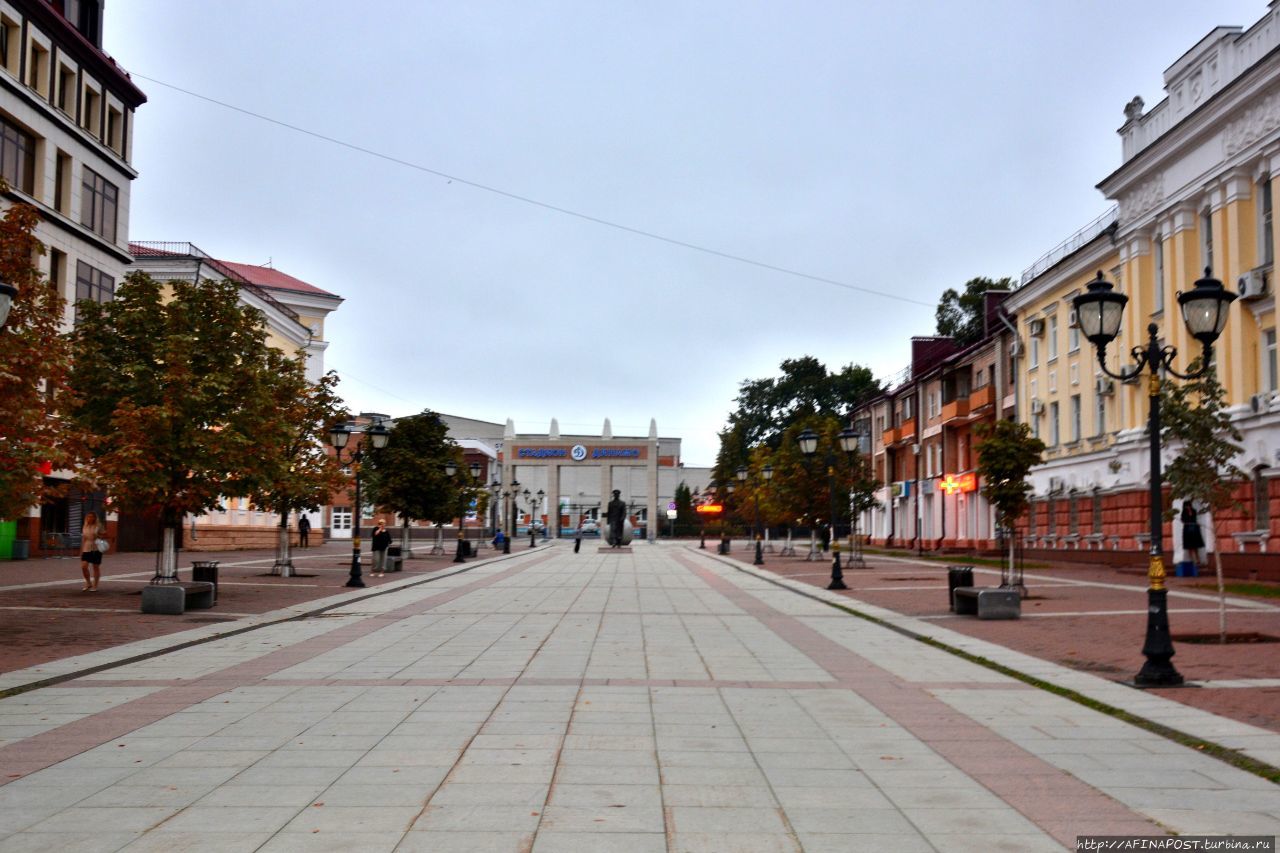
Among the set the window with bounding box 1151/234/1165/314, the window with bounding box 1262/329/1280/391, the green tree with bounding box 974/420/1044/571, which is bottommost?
the green tree with bounding box 974/420/1044/571

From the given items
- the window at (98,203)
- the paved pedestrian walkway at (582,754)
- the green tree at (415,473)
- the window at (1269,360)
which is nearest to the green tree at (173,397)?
the paved pedestrian walkway at (582,754)

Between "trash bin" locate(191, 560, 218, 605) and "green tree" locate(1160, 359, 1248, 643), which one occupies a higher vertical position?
"green tree" locate(1160, 359, 1248, 643)

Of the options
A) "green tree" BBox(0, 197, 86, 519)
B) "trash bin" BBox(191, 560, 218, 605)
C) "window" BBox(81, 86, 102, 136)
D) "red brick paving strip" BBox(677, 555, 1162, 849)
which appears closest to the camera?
"red brick paving strip" BBox(677, 555, 1162, 849)

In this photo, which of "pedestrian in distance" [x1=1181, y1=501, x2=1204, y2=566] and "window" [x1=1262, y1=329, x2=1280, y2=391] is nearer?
"window" [x1=1262, y1=329, x2=1280, y2=391]

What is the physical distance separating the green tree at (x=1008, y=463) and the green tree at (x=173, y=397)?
1580 centimetres

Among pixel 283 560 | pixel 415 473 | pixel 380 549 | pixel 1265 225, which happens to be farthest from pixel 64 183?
pixel 1265 225

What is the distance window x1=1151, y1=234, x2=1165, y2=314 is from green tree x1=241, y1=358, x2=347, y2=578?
85.5ft

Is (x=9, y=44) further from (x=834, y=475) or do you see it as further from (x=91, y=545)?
(x=834, y=475)

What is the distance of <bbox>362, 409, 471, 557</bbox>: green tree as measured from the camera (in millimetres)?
48719

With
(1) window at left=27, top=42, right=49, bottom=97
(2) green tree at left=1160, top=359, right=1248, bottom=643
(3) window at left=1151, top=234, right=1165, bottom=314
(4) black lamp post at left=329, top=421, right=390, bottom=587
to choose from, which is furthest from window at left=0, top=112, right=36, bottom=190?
(3) window at left=1151, top=234, right=1165, bottom=314

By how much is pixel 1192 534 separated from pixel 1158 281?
8726 mm

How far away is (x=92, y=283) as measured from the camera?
4341 cm

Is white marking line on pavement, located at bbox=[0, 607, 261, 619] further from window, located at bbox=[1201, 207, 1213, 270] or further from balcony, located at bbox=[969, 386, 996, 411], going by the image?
balcony, located at bbox=[969, 386, 996, 411]

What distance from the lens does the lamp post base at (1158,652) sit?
1206 centimetres
